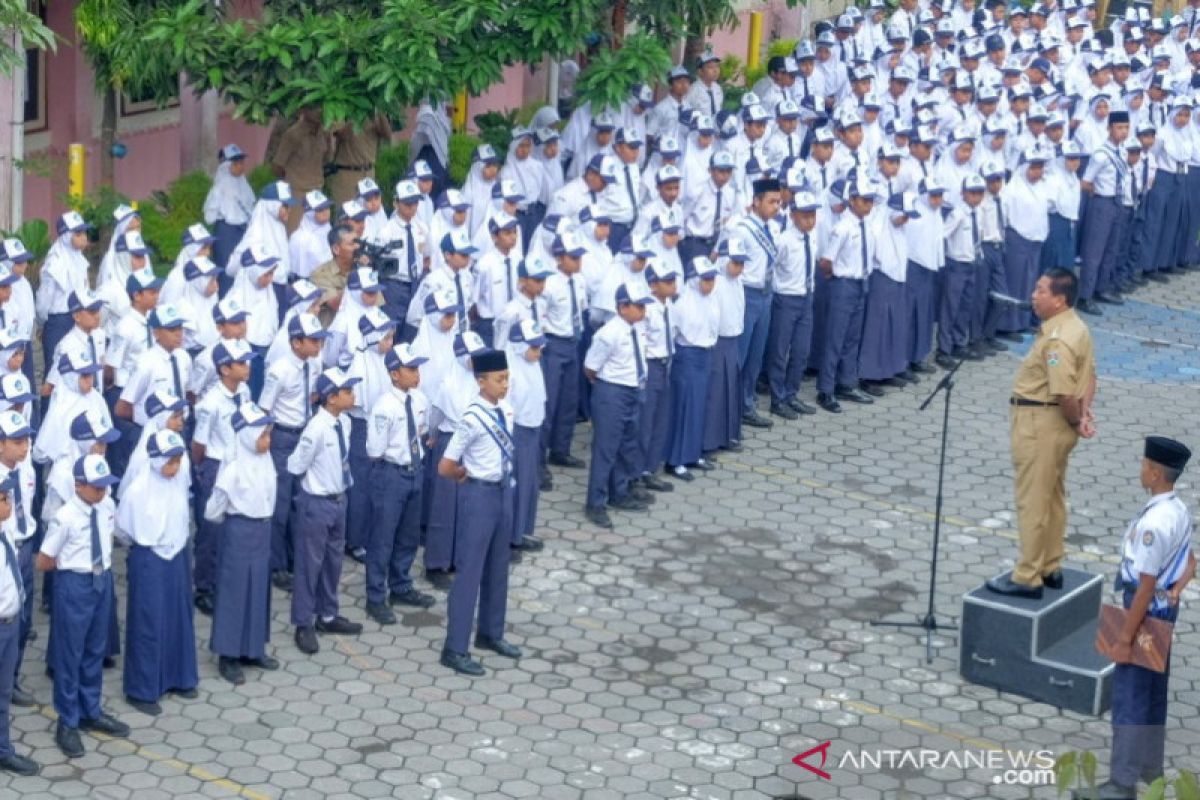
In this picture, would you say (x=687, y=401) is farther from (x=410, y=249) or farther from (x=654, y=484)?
(x=410, y=249)

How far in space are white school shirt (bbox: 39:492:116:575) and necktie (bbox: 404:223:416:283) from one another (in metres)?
5.34

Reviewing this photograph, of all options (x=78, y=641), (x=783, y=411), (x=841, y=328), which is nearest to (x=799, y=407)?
(x=783, y=411)

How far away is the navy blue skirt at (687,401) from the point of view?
575 inches

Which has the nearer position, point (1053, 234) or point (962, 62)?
point (1053, 234)

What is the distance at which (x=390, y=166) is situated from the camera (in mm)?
19172

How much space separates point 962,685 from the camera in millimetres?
11977

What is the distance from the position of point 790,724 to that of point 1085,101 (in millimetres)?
10137

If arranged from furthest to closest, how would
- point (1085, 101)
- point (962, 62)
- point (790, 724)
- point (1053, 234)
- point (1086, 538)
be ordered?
point (962, 62) → point (1085, 101) → point (1053, 234) → point (1086, 538) → point (790, 724)

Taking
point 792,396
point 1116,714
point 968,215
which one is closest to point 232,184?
point 792,396

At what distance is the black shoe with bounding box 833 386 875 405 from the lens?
1641 cm

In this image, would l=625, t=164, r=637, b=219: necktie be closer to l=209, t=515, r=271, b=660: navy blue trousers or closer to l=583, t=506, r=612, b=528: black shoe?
l=583, t=506, r=612, b=528: black shoe

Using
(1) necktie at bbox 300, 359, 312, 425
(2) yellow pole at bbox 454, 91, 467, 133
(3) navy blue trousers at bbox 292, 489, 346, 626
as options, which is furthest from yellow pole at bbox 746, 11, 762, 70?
(3) navy blue trousers at bbox 292, 489, 346, 626

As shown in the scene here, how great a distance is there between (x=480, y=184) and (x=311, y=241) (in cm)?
174

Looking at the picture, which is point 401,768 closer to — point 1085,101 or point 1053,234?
point 1053,234
